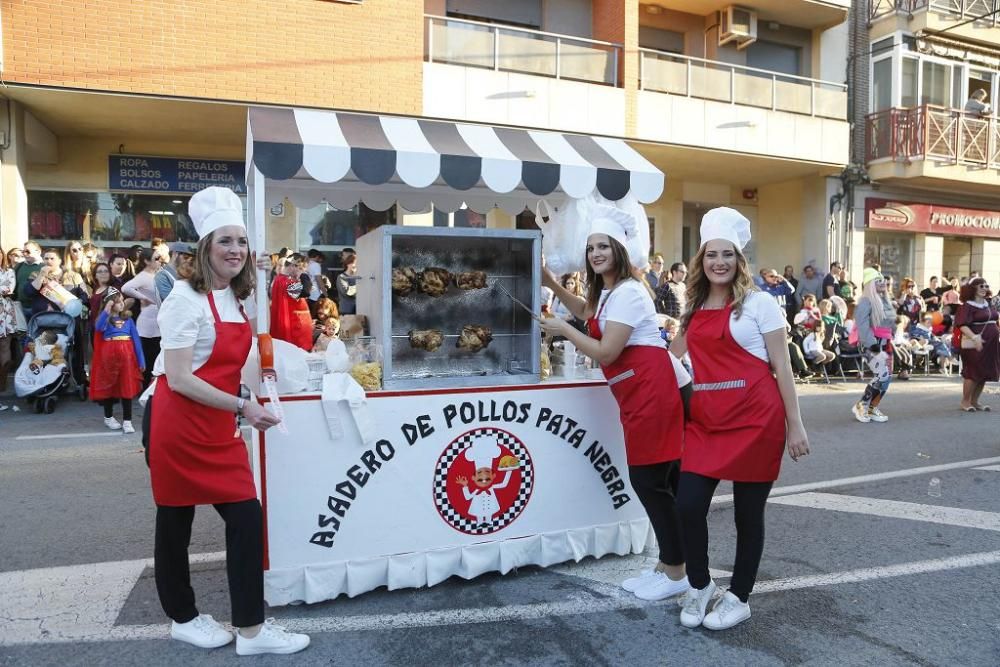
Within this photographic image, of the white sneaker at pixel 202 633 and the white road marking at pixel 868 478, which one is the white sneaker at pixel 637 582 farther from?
the white sneaker at pixel 202 633

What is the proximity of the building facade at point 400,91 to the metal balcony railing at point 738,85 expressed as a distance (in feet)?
0.15

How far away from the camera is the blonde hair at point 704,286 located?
130 inches

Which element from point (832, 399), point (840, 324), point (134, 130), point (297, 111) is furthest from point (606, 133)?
point (297, 111)

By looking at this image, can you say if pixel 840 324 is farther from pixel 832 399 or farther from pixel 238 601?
pixel 238 601

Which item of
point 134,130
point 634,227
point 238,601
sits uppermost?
point 134,130

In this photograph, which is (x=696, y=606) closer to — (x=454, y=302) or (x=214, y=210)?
(x=454, y=302)

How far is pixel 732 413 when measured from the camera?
10.7 ft

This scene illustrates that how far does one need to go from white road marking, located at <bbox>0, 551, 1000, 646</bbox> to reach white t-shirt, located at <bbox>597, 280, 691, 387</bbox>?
131cm

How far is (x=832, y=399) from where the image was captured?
1092 cm

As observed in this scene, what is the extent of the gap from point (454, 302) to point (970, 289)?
779cm

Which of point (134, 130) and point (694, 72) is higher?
point (694, 72)

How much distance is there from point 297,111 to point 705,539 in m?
3.40

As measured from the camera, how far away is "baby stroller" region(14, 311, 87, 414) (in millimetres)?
8719

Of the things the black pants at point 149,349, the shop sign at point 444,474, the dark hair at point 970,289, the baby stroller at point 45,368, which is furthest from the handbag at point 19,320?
the dark hair at point 970,289
